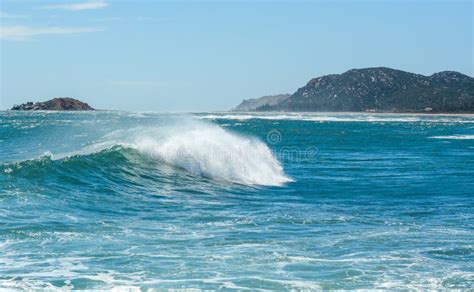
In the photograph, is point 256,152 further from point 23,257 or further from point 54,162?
point 23,257

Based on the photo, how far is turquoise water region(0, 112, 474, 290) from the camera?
11023 mm

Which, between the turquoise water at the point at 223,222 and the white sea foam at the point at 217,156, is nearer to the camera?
the turquoise water at the point at 223,222

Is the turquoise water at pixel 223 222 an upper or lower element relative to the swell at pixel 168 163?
lower

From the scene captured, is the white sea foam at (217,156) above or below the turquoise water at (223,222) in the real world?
above

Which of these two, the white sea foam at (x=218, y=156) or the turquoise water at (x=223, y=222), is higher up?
the white sea foam at (x=218, y=156)

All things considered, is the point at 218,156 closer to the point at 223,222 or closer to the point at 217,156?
the point at 217,156

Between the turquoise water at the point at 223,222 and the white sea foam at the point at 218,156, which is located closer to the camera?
the turquoise water at the point at 223,222

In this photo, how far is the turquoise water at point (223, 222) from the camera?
434 inches

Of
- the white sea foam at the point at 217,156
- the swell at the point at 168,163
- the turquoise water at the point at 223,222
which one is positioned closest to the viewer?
the turquoise water at the point at 223,222

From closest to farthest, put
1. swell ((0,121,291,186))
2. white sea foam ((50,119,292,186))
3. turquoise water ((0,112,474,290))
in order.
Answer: turquoise water ((0,112,474,290)), swell ((0,121,291,186)), white sea foam ((50,119,292,186))

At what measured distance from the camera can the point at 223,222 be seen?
15.3 metres

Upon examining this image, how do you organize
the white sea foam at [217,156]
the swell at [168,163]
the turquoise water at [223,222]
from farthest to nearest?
the white sea foam at [217,156], the swell at [168,163], the turquoise water at [223,222]

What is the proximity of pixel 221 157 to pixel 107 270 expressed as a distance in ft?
49.7

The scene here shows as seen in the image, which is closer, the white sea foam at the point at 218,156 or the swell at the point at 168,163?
the swell at the point at 168,163
